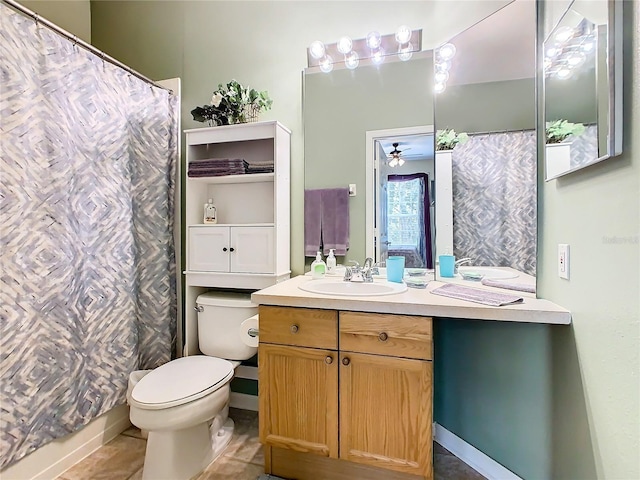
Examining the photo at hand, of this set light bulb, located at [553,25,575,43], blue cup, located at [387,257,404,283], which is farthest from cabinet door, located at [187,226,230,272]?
light bulb, located at [553,25,575,43]

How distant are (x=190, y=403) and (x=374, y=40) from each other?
206cm

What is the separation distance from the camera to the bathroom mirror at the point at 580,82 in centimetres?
83

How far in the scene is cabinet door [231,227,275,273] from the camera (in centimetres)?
190

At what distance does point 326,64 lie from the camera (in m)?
1.94

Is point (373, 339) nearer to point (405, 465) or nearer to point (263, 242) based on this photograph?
point (405, 465)

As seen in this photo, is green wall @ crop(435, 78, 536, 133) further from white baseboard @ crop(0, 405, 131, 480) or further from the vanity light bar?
white baseboard @ crop(0, 405, 131, 480)

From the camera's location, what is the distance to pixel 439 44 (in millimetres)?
1784

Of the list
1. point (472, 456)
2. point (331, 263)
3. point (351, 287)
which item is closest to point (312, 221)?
point (331, 263)

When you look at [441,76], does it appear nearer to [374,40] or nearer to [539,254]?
[374,40]

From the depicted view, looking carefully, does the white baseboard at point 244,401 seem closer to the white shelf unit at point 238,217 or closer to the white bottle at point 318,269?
the white shelf unit at point 238,217

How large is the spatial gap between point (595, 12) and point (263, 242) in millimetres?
1605

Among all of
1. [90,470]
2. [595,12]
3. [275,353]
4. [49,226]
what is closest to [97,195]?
[49,226]

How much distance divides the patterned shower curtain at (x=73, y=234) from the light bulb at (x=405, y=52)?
1.47 metres

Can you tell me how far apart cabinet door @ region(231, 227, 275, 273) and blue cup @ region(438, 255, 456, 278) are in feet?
2.98
